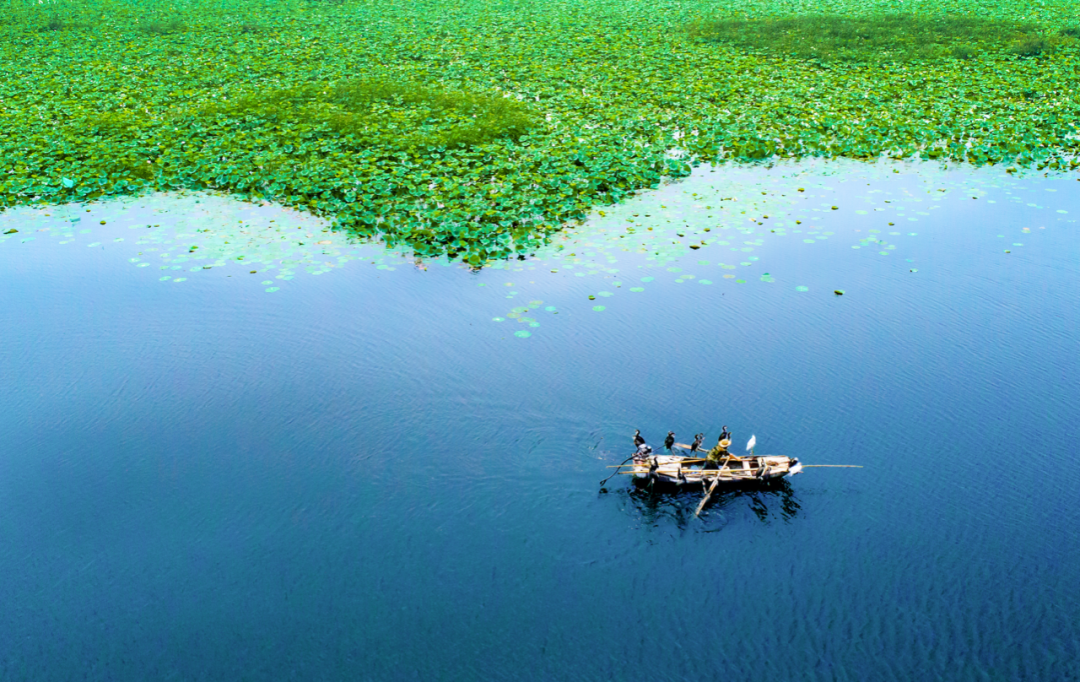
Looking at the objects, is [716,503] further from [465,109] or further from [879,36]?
[879,36]

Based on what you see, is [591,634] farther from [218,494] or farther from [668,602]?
[218,494]

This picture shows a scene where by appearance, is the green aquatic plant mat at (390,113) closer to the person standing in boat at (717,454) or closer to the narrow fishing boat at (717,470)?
the narrow fishing boat at (717,470)

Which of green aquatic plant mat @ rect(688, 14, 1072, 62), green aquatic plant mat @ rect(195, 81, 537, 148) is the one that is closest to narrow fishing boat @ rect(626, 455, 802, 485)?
green aquatic plant mat @ rect(195, 81, 537, 148)

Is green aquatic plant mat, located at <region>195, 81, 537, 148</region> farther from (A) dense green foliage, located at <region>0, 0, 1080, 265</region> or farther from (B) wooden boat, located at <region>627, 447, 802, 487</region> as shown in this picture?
(B) wooden boat, located at <region>627, 447, 802, 487</region>

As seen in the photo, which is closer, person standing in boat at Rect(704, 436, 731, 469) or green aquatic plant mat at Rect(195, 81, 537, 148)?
person standing in boat at Rect(704, 436, 731, 469)

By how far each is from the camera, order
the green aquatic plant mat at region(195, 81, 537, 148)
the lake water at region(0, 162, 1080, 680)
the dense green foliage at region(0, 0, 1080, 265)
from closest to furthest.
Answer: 1. the lake water at region(0, 162, 1080, 680)
2. the dense green foliage at region(0, 0, 1080, 265)
3. the green aquatic plant mat at region(195, 81, 537, 148)

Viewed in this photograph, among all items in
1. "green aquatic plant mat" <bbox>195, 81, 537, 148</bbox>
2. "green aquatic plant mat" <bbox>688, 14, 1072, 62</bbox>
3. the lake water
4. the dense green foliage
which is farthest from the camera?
"green aquatic plant mat" <bbox>688, 14, 1072, 62</bbox>

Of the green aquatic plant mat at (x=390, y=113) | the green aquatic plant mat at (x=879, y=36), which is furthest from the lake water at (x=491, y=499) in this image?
the green aquatic plant mat at (x=879, y=36)
